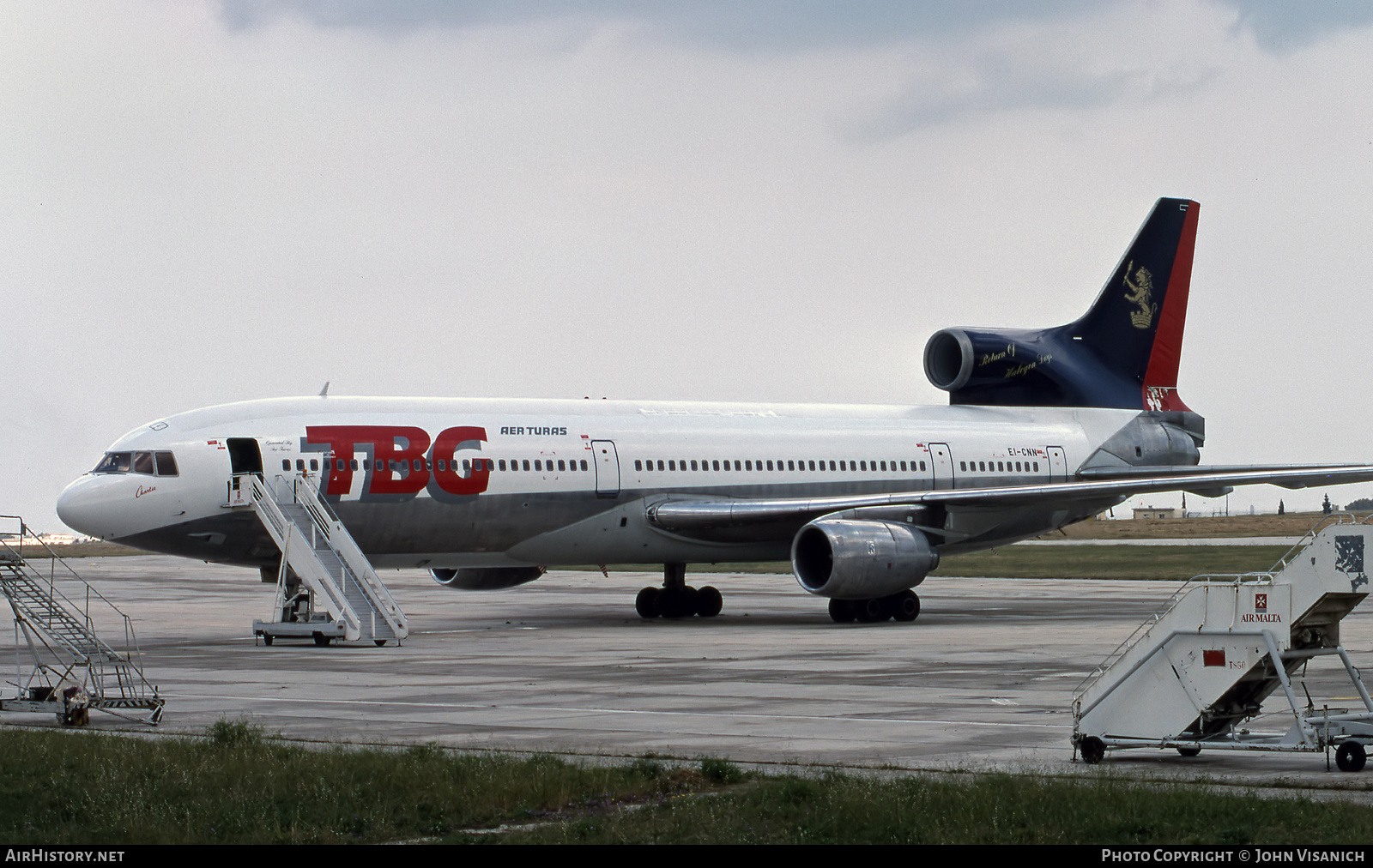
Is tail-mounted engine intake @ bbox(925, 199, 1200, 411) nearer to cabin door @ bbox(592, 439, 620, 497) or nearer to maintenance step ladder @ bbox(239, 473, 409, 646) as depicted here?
cabin door @ bbox(592, 439, 620, 497)

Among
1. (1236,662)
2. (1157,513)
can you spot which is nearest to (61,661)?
(1236,662)

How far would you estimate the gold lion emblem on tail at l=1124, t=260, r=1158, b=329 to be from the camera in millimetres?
40938

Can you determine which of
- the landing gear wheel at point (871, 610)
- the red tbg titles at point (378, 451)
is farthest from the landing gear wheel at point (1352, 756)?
the landing gear wheel at point (871, 610)

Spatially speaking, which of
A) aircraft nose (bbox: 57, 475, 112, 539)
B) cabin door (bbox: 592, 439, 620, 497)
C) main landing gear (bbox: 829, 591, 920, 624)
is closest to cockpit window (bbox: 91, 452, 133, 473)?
aircraft nose (bbox: 57, 475, 112, 539)

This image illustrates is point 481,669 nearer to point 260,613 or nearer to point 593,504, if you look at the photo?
point 593,504

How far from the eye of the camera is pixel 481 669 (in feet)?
71.7

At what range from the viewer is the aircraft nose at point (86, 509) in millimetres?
27578

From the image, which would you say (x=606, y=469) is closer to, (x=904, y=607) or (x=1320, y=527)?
(x=904, y=607)

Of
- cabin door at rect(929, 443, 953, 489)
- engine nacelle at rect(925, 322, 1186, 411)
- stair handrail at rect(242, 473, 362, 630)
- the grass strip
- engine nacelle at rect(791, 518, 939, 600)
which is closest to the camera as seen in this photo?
the grass strip

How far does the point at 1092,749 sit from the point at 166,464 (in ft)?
62.3

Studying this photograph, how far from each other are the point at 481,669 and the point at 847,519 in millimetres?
11102

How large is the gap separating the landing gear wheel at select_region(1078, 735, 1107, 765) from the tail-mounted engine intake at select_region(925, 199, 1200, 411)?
26.7 m

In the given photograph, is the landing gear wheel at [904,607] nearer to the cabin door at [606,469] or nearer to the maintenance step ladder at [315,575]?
the cabin door at [606,469]

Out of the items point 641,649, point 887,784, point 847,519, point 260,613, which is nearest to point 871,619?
point 847,519
